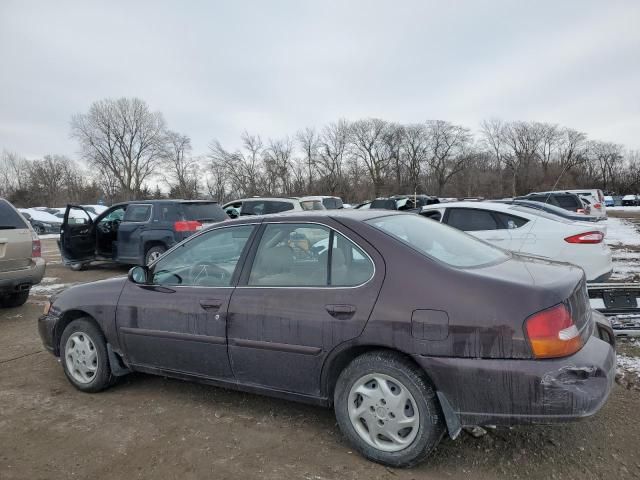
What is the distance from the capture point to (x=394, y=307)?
2.57m

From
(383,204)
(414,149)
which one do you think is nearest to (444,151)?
(414,149)

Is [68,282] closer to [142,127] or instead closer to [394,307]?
[394,307]

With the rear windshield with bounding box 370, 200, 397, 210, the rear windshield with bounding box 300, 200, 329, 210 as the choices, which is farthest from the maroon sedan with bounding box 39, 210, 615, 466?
the rear windshield with bounding box 370, 200, 397, 210

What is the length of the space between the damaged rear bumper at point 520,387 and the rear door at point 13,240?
241 inches

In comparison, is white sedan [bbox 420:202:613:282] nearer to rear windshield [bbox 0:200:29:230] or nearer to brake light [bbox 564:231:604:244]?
brake light [bbox 564:231:604:244]

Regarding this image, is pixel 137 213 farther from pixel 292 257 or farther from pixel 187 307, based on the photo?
pixel 292 257

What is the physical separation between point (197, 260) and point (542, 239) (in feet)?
16.5

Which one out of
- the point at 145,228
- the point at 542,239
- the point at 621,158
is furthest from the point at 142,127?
the point at 621,158

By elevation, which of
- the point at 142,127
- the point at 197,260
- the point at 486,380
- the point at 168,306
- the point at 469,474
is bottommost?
the point at 469,474

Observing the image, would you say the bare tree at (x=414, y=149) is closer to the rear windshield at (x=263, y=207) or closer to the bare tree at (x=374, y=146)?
the bare tree at (x=374, y=146)

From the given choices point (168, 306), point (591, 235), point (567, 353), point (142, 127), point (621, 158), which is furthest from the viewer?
point (621, 158)

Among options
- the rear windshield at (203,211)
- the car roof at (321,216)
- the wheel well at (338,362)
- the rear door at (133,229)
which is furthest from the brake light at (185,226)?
the wheel well at (338,362)

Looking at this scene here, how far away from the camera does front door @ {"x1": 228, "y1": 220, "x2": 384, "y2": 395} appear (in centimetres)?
274

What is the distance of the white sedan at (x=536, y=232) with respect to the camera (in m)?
6.09
